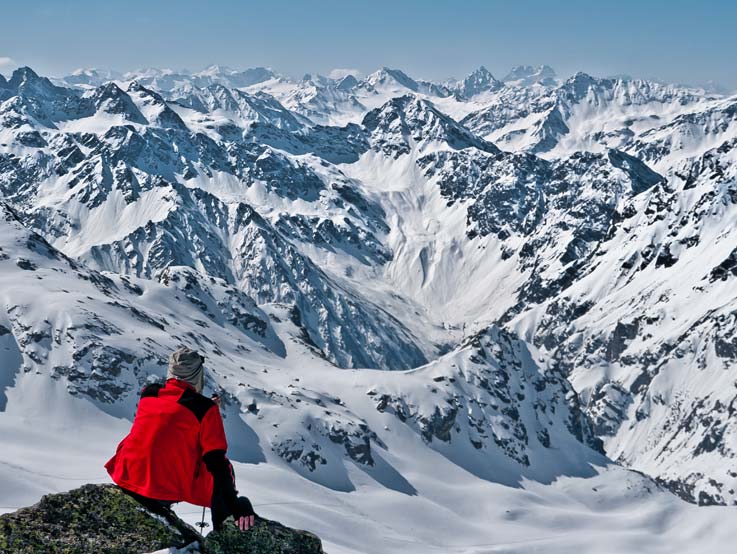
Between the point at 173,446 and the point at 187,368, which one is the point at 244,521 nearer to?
the point at 173,446

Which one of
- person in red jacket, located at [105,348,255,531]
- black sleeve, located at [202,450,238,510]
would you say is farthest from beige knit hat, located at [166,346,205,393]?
black sleeve, located at [202,450,238,510]

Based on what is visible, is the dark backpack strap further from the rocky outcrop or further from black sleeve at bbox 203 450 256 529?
the rocky outcrop

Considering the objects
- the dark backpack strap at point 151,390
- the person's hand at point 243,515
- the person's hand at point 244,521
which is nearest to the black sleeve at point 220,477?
the person's hand at point 243,515

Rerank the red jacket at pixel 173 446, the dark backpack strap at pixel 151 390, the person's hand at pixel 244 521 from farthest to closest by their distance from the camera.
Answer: the dark backpack strap at pixel 151 390
the red jacket at pixel 173 446
the person's hand at pixel 244 521

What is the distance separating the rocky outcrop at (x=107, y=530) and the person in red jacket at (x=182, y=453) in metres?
0.47

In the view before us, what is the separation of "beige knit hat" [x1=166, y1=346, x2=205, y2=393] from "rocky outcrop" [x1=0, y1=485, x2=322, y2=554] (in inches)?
96.9

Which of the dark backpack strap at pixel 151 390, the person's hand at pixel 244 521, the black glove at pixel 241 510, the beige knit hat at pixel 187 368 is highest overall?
the beige knit hat at pixel 187 368

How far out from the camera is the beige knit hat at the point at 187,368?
15070 mm

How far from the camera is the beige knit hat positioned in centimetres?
1507

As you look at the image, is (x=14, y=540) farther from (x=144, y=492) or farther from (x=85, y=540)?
(x=144, y=492)

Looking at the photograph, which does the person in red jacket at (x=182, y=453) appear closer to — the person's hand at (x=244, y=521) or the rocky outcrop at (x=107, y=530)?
the person's hand at (x=244, y=521)

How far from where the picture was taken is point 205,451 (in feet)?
46.7

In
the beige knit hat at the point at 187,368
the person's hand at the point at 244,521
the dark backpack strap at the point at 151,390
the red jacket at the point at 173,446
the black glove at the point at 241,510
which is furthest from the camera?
the dark backpack strap at the point at 151,390

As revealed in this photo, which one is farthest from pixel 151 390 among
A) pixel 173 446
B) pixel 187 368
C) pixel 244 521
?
pixel 244 521
